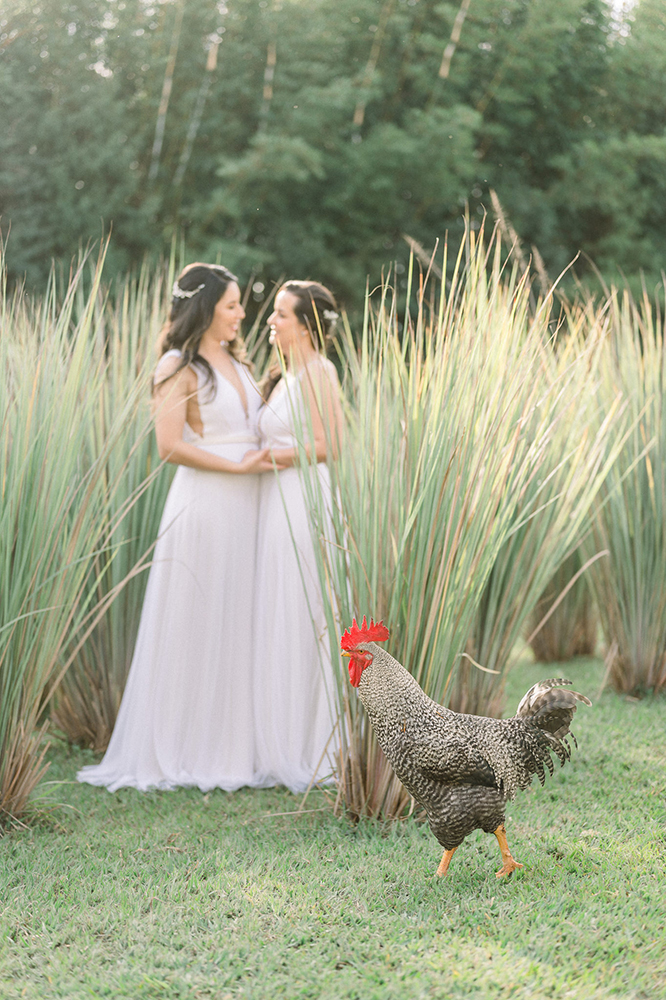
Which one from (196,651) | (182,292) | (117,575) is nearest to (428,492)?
(196,651)

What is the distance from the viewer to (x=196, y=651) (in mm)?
3785

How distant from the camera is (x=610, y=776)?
354 centimetres

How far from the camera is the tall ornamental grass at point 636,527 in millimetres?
4414

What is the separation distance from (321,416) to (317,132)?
Answer: 10670 mm

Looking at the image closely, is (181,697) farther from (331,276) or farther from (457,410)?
(331,276)

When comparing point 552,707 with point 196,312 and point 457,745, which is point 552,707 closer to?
point 457,745

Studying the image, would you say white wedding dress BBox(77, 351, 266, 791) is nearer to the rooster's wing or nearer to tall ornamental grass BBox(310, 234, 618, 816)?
tall ornamental grass BBox(310, 234, 618, 816)

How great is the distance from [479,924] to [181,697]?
1758 mm

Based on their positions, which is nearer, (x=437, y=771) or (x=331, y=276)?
(x=437, y=771)

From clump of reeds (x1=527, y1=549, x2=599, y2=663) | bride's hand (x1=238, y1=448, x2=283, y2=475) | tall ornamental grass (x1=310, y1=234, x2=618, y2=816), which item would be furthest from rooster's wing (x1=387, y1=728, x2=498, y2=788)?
clump of reeds (x1=527, y1=549, x2=599, y2=663)

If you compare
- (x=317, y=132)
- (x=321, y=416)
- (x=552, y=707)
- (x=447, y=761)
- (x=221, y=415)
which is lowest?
(x=447, y=761)

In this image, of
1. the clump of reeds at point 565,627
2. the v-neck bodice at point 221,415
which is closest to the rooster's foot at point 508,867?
the v-neck bodice at point 221,415

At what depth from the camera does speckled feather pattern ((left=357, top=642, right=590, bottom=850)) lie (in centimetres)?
240

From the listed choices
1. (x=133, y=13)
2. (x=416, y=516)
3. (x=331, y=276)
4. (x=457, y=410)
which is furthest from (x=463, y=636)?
(x=133, y=13)
